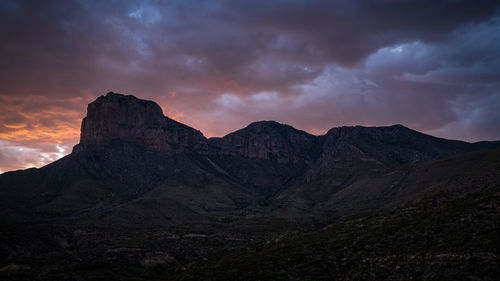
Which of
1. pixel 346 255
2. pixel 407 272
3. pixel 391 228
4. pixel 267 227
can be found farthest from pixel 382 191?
pixel 407 272

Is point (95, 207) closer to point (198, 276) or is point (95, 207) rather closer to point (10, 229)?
point (10, 229)

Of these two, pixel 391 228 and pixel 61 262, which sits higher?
pixel 391 228

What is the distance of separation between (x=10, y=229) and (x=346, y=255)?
8870cm

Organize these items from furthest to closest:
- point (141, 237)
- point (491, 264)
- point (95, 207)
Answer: point (95, 207) → point (141, 237) → point (491, 264)

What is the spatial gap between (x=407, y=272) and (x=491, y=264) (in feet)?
22.7

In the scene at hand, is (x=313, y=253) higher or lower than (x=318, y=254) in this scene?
lower

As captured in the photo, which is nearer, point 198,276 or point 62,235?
point 198,276

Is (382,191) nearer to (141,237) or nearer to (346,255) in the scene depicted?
(141,237)

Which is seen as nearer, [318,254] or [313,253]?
[318,254]

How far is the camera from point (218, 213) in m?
187

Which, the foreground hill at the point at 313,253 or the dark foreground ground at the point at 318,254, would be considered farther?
the foreground hill at the point at 313,253

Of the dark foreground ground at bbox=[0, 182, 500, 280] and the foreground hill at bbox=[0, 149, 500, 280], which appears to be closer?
the dark foreground ground at bbox=[0, 182, 500, 280]

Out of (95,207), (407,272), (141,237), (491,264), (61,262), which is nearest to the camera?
(491,264)

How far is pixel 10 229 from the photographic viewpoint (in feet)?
291
